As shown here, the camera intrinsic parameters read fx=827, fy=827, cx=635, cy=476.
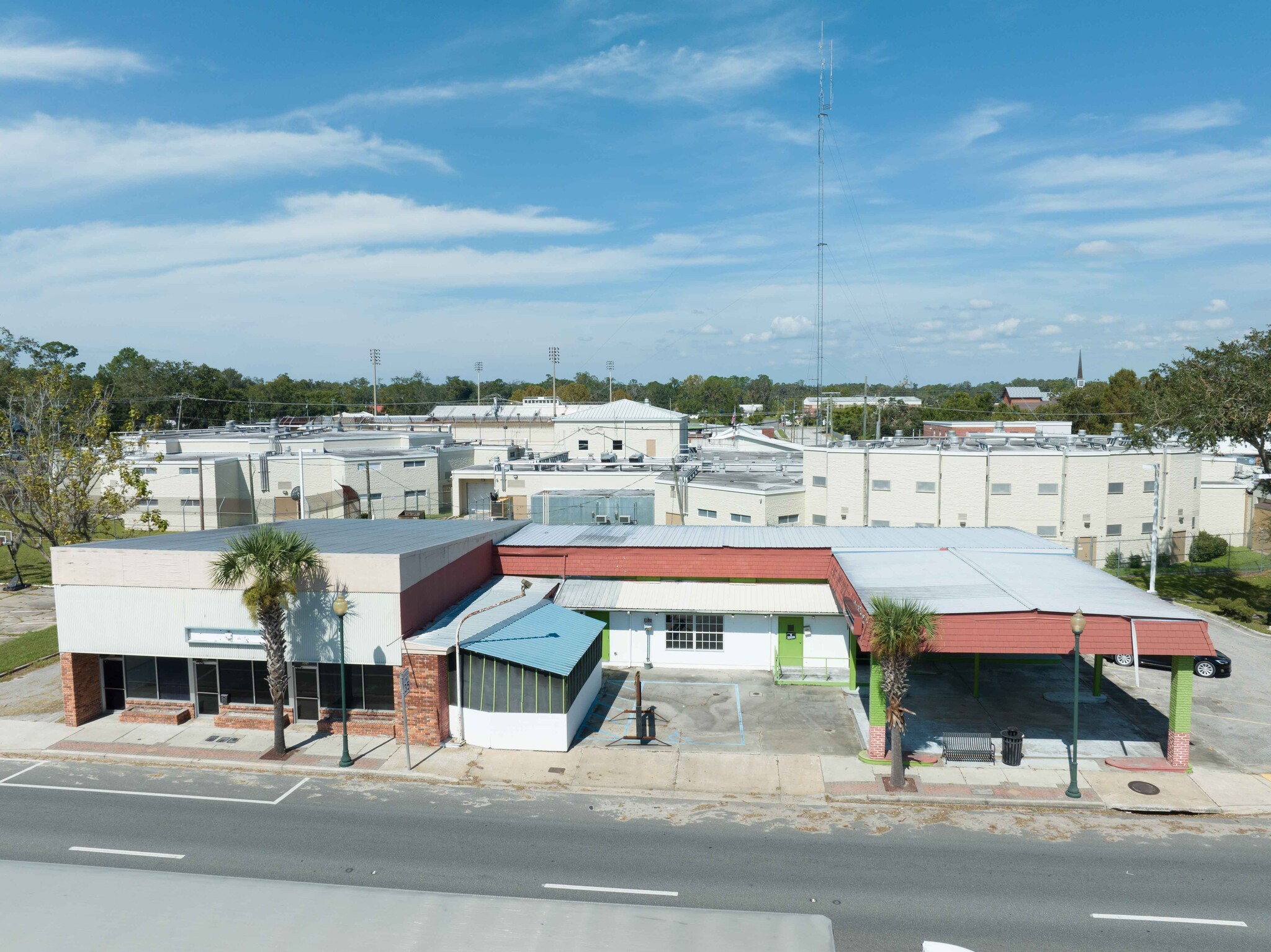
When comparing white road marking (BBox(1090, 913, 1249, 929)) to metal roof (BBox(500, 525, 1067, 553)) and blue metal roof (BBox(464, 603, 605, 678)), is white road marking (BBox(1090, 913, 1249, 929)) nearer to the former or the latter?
blue metal roof (BBox(464, 603, 605, 678))

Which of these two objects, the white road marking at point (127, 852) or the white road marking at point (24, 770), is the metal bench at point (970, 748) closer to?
the white road marking at point (127, 852)

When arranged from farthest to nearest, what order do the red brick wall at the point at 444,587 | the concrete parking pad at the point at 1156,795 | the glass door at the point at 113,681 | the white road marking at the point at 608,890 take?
the glass door at the point at 113,681 < the red brick wall at the point at 444,587 < the concrete parking pad at the point at 1156,795 < the white road marking at the point at 608,890

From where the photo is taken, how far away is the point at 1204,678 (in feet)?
93.9

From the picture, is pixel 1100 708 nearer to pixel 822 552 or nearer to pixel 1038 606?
pixel 1038 606

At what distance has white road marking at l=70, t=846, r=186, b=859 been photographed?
16.7 meters

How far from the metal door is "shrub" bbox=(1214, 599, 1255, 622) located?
37.9 meters

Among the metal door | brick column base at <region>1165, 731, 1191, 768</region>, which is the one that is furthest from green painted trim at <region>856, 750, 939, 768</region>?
the metal door

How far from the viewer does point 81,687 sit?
24312mm

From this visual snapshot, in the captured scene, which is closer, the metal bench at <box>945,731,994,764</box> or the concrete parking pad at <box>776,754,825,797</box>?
the concrete parking pad at <box>776,754,825,797</box>

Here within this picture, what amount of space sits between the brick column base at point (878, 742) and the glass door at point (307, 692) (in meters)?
15.6

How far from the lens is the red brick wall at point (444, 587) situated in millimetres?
23297

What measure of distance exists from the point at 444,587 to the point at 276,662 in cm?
540

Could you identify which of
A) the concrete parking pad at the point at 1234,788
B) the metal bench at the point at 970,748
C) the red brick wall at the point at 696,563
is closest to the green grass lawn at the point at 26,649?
the red brick wall at the point at 696,563

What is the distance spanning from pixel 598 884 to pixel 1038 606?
13.0 meters
